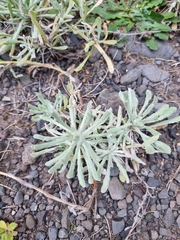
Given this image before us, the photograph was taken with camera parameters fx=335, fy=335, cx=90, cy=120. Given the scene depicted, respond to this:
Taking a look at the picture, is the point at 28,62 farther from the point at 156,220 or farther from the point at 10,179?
the point at 156,220

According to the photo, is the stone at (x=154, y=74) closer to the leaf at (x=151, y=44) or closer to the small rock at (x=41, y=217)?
the leaf at (x=151, y=44)

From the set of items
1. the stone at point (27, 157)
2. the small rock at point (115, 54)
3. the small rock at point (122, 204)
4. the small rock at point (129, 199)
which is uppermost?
the small rock at point (115, 54)

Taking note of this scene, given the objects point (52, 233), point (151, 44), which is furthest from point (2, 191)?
point (151, 44)

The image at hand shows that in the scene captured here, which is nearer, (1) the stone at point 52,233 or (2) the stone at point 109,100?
(1) the stone at point 52,233

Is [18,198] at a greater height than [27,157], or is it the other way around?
[27,157]

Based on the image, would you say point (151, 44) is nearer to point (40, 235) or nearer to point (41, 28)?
point (41, 28)

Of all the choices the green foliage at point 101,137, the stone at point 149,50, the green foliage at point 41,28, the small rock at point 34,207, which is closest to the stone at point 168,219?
the green foliage at point 101,137

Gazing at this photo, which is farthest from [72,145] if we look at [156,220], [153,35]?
[153,35]
